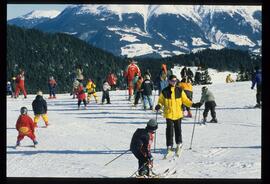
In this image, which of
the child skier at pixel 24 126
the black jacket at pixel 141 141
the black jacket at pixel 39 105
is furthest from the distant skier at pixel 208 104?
the black jacket at pixel 141 141

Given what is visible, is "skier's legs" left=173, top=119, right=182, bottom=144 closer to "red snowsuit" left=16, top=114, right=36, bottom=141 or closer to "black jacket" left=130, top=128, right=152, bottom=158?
"black jacket" left=130, top=128, right=152, bottom=158

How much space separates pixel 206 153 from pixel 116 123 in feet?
15.5

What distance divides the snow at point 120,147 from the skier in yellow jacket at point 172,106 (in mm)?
347

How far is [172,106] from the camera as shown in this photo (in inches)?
468

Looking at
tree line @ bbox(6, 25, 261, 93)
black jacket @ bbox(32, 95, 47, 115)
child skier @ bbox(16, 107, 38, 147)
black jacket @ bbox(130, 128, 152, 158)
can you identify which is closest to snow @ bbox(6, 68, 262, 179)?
child skier @ bbox(16, 107, 38, 147)

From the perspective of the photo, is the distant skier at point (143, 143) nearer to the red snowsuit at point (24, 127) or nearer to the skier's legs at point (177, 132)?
the skier's legs at point (177, 132)

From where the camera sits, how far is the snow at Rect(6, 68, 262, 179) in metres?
11.4

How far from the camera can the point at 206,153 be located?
12336 millimetres

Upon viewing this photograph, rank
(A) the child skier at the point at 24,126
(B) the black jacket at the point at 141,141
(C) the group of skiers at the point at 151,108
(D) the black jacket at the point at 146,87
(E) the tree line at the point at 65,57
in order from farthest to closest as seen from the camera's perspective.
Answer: (E) the tree line at the point at 65,57 → (D) the black jacket at the point at 146,87 → (A) the child skier at the point at 24,126 → (C) the group of skiers at the point at 151,108 → (B) the black jacket at the point at 141,141

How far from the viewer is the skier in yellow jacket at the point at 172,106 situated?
39.0 ft

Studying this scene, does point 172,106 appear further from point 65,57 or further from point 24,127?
point 65,57

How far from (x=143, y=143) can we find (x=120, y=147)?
254cm
